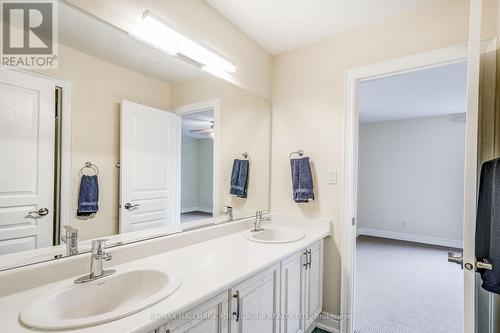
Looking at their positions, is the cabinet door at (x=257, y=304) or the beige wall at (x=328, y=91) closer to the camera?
the cabinet door at (x=257, y=304)

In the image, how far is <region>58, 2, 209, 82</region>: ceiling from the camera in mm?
1188

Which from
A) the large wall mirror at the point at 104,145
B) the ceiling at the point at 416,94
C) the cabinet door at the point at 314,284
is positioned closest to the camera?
the large wall mirror at the point at 104,145

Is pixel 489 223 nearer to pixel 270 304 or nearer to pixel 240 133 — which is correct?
pixel 270 304

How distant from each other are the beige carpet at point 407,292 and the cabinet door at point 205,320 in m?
1.53

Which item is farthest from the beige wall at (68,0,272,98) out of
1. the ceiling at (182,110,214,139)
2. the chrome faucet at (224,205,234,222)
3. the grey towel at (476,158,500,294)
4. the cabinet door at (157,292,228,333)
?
the grey towel at (476,158,500,294)

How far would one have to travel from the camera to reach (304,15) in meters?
1.88

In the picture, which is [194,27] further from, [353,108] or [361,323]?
[361,323]

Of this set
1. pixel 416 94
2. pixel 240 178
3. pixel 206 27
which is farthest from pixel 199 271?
pixel 416 94

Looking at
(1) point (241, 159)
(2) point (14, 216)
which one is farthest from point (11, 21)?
(1) point (241, 159)

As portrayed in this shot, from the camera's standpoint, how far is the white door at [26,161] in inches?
40.0

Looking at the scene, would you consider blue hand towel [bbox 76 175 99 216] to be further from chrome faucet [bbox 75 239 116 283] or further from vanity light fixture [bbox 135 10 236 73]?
vanity light fixture [bbox 135 10 236 73]

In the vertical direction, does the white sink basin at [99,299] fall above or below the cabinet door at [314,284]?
above

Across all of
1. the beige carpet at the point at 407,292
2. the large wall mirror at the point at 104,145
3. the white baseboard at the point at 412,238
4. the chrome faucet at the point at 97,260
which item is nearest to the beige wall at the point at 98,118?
the large wall mirror at the point at 104,145

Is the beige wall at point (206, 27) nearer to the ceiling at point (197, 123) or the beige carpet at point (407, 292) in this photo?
the ceiling at point (197, 123)
